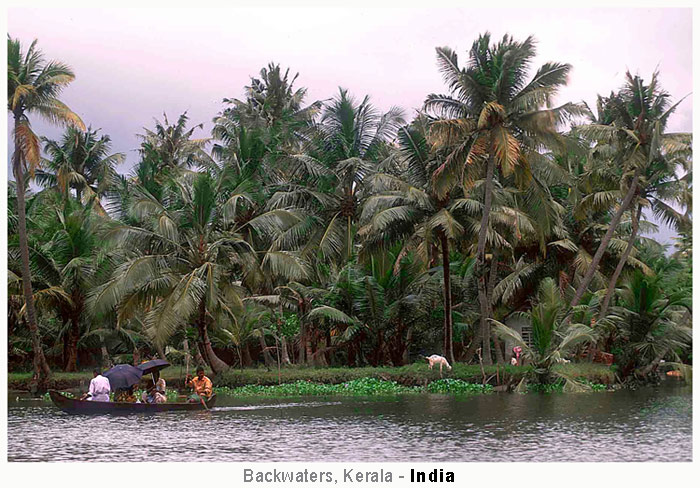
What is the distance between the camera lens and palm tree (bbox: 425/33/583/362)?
25438 mm

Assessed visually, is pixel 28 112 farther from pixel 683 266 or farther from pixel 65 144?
pixel 683 266

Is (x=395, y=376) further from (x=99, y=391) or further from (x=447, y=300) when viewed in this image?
(x=99, y=391)

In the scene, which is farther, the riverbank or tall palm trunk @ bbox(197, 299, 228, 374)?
the riverbank

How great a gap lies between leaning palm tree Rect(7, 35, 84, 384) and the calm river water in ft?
20.7

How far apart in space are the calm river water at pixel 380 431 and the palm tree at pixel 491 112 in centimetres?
759

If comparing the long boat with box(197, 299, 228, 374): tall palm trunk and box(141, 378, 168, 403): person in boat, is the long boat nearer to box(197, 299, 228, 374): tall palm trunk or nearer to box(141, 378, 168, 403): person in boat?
box(141, 378, 168, 403): person in boat

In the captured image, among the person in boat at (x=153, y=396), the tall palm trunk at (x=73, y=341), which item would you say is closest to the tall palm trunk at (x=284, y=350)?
the tall palm trunk at (x=73, y=341)

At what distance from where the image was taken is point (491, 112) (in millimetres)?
25375

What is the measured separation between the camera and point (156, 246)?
24.8 m

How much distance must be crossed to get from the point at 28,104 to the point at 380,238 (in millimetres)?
12054

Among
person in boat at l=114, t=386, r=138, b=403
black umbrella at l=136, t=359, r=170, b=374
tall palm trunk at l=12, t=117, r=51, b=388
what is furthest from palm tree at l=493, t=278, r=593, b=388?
tall palm trunk at l=12, t=117, r=51, b=388

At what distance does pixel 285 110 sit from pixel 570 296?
15.6 metres
